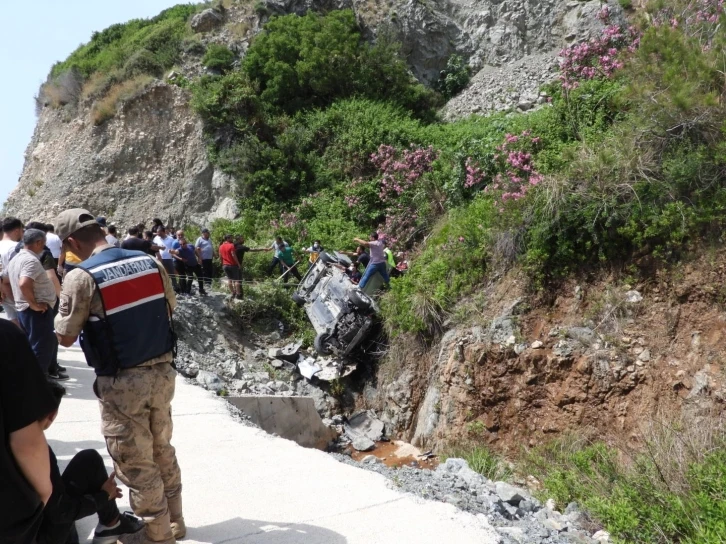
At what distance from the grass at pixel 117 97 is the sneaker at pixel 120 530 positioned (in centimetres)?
2017

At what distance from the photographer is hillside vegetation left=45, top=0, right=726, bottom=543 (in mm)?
6449

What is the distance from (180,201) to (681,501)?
18691mm

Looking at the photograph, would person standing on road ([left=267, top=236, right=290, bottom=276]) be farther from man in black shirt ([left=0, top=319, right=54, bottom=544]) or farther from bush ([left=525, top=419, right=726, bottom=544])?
man in black shirt ([left=0, top=319, right=54, bottom=544])

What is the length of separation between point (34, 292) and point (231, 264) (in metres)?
7.65

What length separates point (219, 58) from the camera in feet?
66.9

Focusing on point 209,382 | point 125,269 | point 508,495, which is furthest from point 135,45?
point 508,495

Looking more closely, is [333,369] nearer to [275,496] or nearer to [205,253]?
[205,253]

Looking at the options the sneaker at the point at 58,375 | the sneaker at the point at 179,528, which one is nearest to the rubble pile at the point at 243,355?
the sneaker at the point at 58,375

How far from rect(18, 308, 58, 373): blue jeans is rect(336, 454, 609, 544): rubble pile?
11.6 feet

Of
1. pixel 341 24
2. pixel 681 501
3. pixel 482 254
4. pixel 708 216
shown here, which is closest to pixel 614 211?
pixel 708 216

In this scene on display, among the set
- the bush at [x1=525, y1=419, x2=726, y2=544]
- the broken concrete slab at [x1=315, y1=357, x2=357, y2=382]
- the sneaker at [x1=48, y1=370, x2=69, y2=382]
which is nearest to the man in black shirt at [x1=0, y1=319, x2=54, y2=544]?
the bush at [x1=525, y1=419, x2=726, y2=544]

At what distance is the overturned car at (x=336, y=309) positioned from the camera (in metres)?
10.2

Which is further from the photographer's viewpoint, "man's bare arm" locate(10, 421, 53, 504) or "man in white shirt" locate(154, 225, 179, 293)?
"man in white shirt" locate(154, 225, 179, 293)

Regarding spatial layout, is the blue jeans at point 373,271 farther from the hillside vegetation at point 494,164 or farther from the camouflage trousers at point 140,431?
the camouflage trousers at point 140,431
